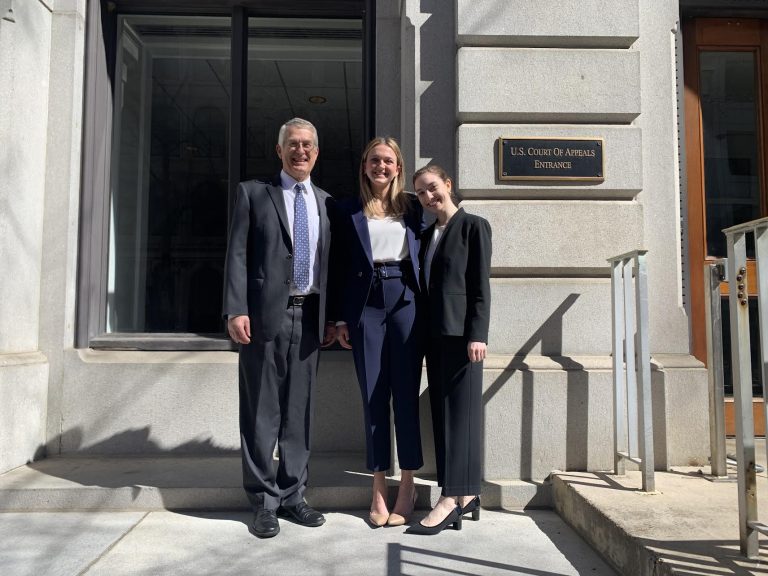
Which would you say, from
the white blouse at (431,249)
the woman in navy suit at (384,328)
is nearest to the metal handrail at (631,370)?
the white blouse at (431,249)

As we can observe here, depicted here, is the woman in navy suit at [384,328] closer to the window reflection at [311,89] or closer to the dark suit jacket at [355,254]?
the dark suit jacket at [355,254]

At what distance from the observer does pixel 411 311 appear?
3.69 m

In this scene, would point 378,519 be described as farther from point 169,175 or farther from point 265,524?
point 169,175

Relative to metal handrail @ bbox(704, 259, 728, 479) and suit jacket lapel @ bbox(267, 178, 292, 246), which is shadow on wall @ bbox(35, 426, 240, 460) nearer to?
suit jacket lapel @ bbox(267, 178, 292, 246)

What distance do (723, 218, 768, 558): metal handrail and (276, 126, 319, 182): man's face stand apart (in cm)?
226

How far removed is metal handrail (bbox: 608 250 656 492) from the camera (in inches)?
145

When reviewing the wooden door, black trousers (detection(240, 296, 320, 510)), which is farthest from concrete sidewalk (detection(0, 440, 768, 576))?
the wooden door

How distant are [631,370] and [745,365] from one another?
4.14 feet

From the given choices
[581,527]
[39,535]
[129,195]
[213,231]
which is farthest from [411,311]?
[129,195]

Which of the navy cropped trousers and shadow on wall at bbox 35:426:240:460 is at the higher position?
the navy cropped trousers

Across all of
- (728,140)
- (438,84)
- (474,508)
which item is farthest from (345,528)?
(728,140)

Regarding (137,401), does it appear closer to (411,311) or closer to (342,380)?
(342,380)

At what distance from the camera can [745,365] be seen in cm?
276

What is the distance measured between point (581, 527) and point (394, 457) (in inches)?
52.4
